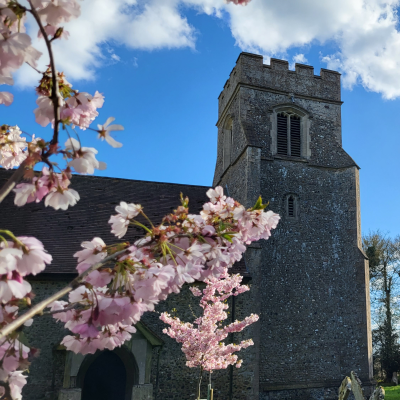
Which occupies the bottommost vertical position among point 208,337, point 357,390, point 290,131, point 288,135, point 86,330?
point 357,390

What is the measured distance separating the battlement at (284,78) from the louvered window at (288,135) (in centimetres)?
107

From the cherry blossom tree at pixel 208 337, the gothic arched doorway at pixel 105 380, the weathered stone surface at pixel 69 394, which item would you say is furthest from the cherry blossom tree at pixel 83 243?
the gothic arched doorway at pixel 105 380

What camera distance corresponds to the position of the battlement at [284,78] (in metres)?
15.0

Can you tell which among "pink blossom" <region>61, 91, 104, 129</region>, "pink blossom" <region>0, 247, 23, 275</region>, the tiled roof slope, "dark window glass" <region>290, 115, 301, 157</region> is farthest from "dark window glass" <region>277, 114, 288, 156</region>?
"pink blossom" <region>0, 247, 23, 275</region>

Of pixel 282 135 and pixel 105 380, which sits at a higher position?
pixel 282 135

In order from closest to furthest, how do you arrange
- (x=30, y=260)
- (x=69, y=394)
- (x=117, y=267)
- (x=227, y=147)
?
(x=30, y=260), (x=117, y=267), (x=69, y=394), (x=227, y=147)

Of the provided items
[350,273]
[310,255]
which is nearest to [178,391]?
[310,255]

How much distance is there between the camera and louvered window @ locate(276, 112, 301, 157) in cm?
1461

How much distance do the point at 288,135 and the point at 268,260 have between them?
496 centimetres

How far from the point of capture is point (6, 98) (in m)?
2.20

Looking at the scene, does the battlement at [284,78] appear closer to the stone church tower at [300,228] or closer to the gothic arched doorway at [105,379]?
the stone church tower at [300,228]

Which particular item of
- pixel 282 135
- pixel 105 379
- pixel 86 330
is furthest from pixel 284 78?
pixel 86 330

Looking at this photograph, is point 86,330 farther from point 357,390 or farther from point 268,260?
point 268,260

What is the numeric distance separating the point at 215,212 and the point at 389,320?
2762 cm
